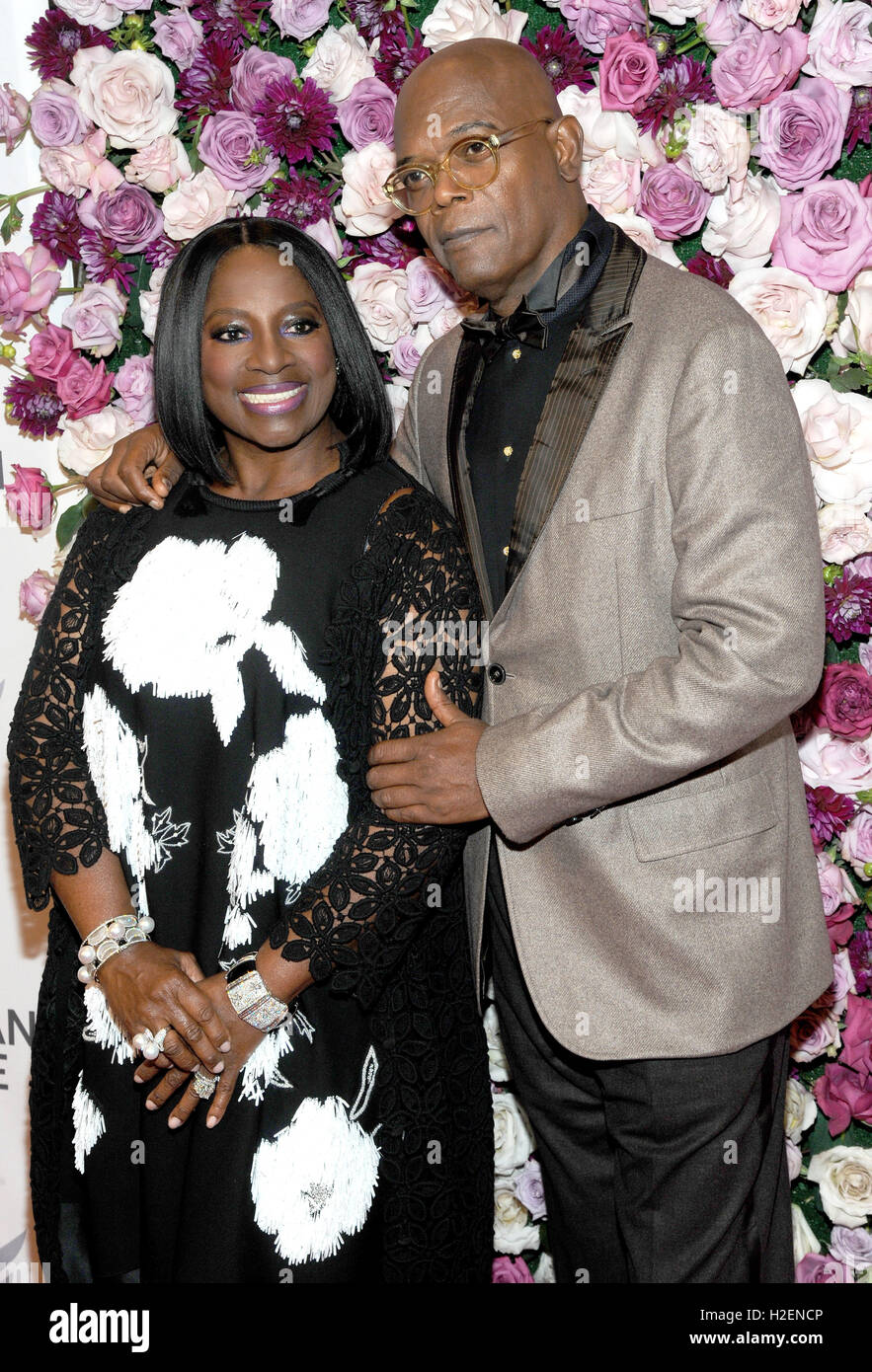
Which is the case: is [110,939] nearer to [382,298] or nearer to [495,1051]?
Result: [495,1051]

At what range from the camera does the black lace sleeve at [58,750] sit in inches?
73.3

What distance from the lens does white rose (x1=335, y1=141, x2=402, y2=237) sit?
7.44 feet

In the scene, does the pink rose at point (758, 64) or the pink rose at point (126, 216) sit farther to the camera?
the pink rose at point (126, 216)

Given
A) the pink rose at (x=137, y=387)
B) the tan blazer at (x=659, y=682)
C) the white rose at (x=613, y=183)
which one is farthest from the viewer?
the pink rose at (x=137, y=387)

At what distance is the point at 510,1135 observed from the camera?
8.05 ft

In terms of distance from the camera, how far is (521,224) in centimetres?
178

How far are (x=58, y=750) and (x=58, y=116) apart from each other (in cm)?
127

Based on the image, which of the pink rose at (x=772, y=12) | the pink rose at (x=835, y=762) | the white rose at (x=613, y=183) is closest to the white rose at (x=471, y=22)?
the white rose at (x=613, y=183)

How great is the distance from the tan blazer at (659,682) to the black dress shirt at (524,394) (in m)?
0.03

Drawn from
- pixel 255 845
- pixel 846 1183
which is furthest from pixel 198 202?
pixel 846 1183

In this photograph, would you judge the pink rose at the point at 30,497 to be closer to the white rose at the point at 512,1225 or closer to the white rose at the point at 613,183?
the white rose at the point at 613,183

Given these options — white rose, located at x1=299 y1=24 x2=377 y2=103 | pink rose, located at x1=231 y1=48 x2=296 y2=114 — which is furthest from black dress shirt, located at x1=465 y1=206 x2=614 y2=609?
pink rose, located at x1=231 y1=48 x2=296 y2=114

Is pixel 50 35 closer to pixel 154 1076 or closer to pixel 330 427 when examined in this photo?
pixel 330 427
